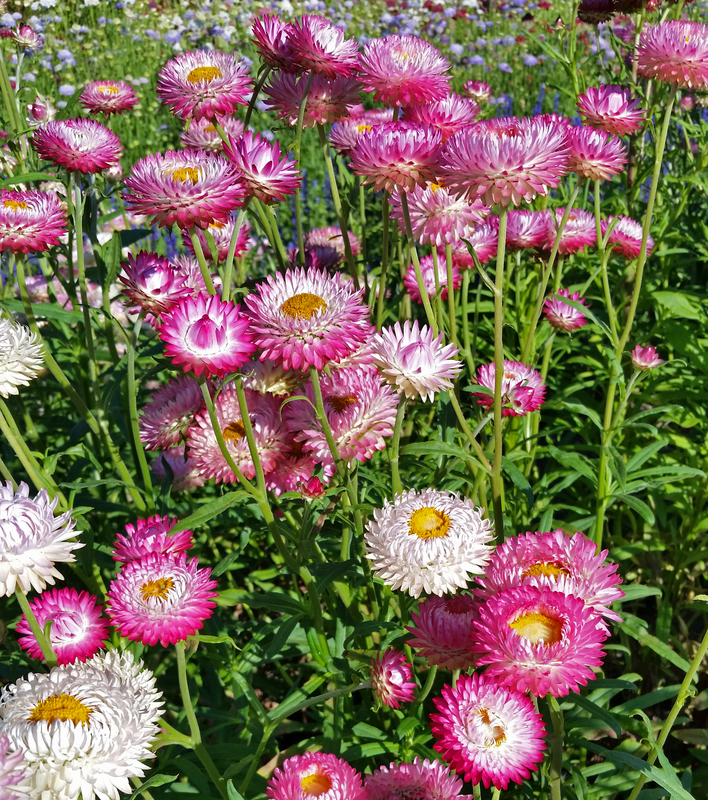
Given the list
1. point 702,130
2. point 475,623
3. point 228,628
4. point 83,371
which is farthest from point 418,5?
point 475,623

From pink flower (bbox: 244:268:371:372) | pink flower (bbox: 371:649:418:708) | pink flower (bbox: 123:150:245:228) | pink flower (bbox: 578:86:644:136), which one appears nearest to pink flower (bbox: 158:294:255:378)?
pink flower (bbox: 244:268:371:372)

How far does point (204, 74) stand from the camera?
201 cm

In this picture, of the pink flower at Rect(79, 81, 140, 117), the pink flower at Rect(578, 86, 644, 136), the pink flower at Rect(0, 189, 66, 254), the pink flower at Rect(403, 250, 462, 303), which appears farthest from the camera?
the pink flower at Rect(79, 81, 140, 117)

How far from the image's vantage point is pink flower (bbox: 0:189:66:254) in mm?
1971

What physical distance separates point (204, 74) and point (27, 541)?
52.2 inches

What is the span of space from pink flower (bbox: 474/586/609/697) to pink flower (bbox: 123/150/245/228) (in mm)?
900

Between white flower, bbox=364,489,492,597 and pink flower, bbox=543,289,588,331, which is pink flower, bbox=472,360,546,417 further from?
white flower, bbox=364,489,492,597

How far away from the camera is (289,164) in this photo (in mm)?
1634

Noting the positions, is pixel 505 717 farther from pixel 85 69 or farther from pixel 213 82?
pixel 85 69

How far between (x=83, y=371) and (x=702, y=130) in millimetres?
2274

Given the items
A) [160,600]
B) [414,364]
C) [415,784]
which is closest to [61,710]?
[160,600]

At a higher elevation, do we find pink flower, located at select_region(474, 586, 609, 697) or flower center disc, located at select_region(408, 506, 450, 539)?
pink flower, located at select_region(474, 586, 609, 697)

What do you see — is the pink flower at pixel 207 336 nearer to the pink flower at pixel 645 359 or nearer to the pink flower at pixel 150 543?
the pink flower at pixel 150 543

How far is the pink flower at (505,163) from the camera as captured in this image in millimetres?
1550
